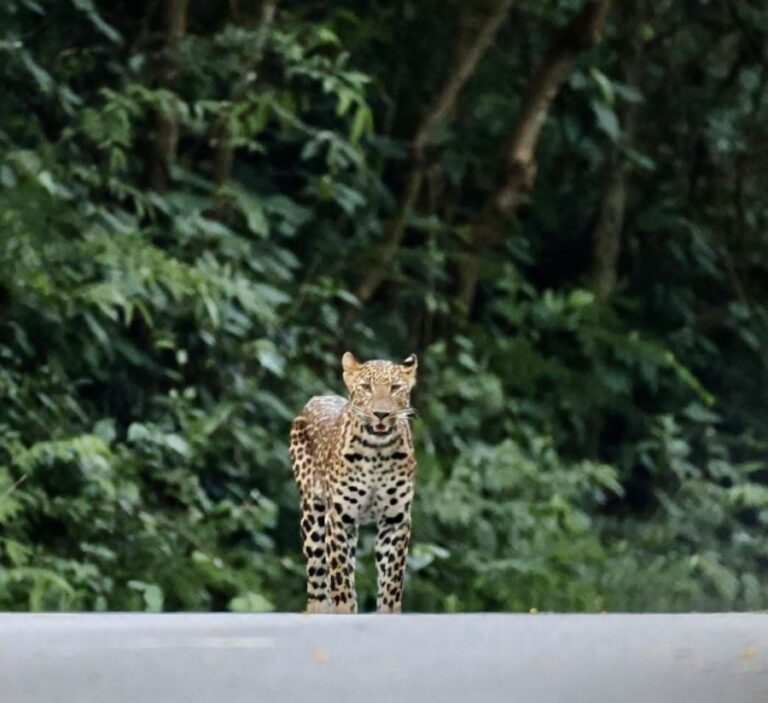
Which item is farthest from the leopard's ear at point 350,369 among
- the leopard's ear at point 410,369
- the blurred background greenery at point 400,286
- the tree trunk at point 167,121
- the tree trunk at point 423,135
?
the tree trunk at point 423,135

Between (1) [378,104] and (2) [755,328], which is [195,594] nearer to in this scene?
(1) [378,104]

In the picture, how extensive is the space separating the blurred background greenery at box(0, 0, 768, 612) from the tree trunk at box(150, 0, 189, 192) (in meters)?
0.02

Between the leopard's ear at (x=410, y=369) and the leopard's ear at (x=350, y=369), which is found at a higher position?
the leopard's ear at (x=410, y=369)

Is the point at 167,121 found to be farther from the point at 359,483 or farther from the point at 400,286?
the point at 359,483

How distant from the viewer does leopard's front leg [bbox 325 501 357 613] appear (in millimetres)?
8367

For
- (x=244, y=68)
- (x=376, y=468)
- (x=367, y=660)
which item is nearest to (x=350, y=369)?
(x=376, y=468)

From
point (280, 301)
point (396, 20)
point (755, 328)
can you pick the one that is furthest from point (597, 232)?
point (280, 301)

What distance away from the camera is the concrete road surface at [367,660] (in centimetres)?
654

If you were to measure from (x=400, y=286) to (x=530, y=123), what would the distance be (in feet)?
5.02

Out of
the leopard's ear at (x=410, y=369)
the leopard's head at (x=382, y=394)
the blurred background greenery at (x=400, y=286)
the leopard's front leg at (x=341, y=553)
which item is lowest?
the blurred background greenery at (x=400, y=286)

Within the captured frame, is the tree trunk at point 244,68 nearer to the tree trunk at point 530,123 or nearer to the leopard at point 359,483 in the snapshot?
the tree trunk at point 530,123

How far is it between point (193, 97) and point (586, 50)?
3442mm

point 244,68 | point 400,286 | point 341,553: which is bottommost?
point 400,286

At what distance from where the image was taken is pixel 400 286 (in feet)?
52.7
